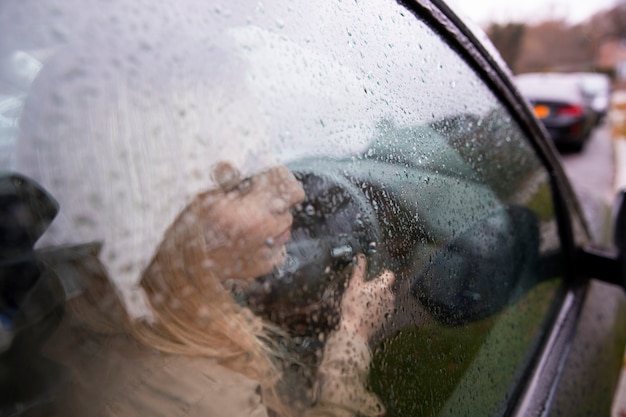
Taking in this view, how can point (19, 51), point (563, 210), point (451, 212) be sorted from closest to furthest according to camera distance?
1. point (19, 51)
2. point (451, 212)
3. point (563, 210)

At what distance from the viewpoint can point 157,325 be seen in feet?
2.48

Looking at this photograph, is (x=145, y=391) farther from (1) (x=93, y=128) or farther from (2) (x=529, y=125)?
(2) (x=529, y=125)

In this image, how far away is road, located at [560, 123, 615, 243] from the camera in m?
2.56

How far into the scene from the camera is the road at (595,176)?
256 cm

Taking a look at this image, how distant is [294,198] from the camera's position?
A: 89 cm

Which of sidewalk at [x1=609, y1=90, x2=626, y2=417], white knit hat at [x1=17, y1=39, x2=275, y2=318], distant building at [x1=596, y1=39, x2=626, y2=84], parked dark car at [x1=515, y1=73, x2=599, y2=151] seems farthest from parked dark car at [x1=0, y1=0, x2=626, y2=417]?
distant building at [x1=596, y1=39, x2=626, y2=84]

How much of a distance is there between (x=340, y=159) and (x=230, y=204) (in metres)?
0.26

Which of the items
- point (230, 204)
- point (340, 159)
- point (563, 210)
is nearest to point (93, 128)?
point (230, 204)

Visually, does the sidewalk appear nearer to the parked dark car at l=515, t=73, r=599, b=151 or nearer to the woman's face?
the parked dark car at l=515, t=73, r=599, b=151

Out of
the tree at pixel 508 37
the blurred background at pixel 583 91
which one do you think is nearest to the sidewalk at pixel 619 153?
the blurred background at pixel 583 91

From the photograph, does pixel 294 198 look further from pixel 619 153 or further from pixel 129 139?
pixel 619 153

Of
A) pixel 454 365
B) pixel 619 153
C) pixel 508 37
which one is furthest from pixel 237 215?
pixel 508 37

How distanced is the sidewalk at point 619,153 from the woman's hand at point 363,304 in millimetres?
1531

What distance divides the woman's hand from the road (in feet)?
5.61
